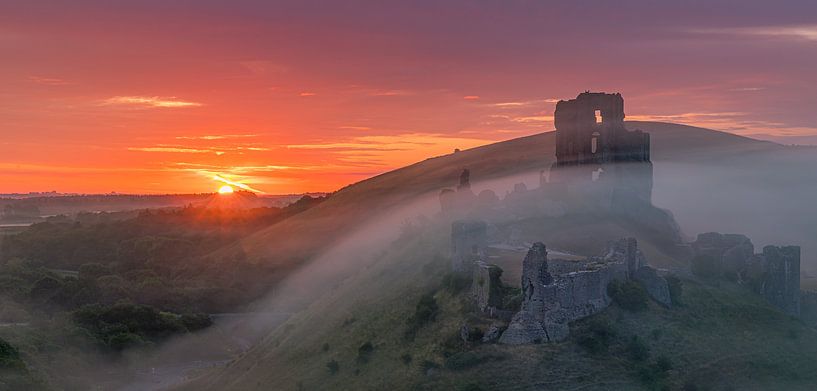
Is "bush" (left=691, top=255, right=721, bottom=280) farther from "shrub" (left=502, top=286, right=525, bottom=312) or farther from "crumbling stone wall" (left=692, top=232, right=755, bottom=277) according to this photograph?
"shrub" (left=502, top=286, right=525, bottom=312)

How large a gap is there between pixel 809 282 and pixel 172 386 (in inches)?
2505

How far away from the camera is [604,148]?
96.8m

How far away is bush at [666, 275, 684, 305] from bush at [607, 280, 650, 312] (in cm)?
352

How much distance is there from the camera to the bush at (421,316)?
5899 cm

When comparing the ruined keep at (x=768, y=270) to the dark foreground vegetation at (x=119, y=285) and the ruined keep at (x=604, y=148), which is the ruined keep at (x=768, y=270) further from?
the dark foreground vegetation at (x=119, y=285)

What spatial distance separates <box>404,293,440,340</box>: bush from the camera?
2323 inches

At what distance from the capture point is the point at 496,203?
300ft

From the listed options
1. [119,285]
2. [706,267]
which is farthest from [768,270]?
[119,285]

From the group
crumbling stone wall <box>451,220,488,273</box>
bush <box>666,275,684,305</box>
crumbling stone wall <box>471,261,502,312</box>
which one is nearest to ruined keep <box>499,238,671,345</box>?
crumbling stone wall <box>471,261,502,312</box>

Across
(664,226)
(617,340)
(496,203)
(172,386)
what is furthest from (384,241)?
(617,340)

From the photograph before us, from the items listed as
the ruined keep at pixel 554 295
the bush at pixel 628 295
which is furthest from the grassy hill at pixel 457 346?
the ruined keep at pixel 554 295

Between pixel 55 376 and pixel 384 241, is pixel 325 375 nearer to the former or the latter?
pixel 55 376

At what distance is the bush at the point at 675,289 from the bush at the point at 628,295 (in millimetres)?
3522

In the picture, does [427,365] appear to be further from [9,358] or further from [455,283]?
[9,358]
